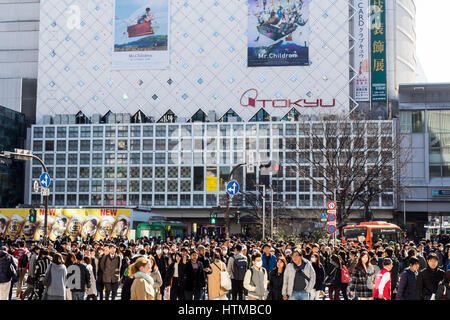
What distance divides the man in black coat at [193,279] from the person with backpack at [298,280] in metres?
3.40

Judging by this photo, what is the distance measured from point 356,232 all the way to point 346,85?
4989cm

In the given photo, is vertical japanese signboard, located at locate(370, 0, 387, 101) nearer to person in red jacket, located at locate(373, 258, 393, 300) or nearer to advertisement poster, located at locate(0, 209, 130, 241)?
advertisement poster, located at locate(0, 209, 130, 241)

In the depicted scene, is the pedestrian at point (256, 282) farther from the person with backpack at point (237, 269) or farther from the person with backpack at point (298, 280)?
the person with backpack at point (237, 269)

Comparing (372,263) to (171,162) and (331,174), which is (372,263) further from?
(171,162)

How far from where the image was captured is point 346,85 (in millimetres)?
90688

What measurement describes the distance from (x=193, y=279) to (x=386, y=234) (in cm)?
3017

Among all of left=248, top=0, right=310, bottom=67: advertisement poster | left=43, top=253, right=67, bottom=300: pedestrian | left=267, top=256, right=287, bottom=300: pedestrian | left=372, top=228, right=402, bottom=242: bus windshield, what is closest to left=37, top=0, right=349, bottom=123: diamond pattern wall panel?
left=248, top=0, right=310, bottom=67: advertisement poster

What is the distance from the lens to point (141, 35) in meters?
95.8

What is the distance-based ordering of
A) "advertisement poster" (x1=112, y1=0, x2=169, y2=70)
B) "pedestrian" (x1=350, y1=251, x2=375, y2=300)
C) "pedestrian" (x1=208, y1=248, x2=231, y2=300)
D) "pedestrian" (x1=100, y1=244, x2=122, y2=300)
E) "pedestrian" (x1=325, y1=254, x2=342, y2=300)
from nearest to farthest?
"pedestrian" (x1=208, y1=248, x2=231, y2=300) < "pedestrian" (x1=350, y1=251, x2=375, y2=300) < "pedestrian" (x1=100, y1=244, x2=122, y2=300) < "pedestrian" (x1=325, y1=254, x2=342, y2=300) < "advertisement poster" (x1=112, y1=0, x2=169, y2=70)

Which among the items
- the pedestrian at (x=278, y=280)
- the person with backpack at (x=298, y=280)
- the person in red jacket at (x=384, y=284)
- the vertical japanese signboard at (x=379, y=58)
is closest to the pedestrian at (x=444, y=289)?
the person in red jacket at (x=384, y=284)

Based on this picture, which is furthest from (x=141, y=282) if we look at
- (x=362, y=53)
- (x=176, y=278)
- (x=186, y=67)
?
(x=362, y=53)

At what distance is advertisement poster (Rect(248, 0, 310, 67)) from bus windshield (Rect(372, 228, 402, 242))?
52.3 m

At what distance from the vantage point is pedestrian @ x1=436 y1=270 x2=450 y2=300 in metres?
9.86

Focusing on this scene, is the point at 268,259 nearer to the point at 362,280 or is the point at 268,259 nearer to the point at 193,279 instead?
the point at 193,279
